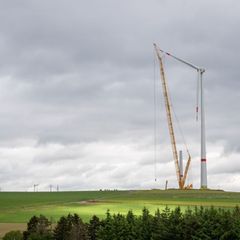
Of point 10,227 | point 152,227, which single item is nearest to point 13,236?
point 10,227

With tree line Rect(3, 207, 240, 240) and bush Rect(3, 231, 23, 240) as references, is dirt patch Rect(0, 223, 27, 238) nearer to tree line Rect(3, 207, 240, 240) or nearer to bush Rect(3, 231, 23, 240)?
bush Rect(3, 231, 23, 240)

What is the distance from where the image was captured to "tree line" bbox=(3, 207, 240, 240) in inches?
3595

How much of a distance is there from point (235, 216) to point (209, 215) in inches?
144

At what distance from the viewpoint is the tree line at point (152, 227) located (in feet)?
300

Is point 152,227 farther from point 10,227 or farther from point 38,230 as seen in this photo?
point 10,227

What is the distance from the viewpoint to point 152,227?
99.9m

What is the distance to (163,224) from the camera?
96.9 m

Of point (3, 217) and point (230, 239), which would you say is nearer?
point (230, 239)

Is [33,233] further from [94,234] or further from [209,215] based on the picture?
[209,215]

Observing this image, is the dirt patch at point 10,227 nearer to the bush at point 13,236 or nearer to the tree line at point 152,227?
the bush at point 13,236

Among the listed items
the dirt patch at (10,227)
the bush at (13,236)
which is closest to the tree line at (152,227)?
the bush at (13,236)

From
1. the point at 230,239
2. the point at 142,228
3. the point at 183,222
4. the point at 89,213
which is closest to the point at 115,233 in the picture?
the point at 142,228

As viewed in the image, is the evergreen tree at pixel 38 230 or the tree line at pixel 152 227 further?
the evergreen tree at pixel 38 230

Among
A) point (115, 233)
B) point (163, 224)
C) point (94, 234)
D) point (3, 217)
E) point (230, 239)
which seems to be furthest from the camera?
point (3, 217)
